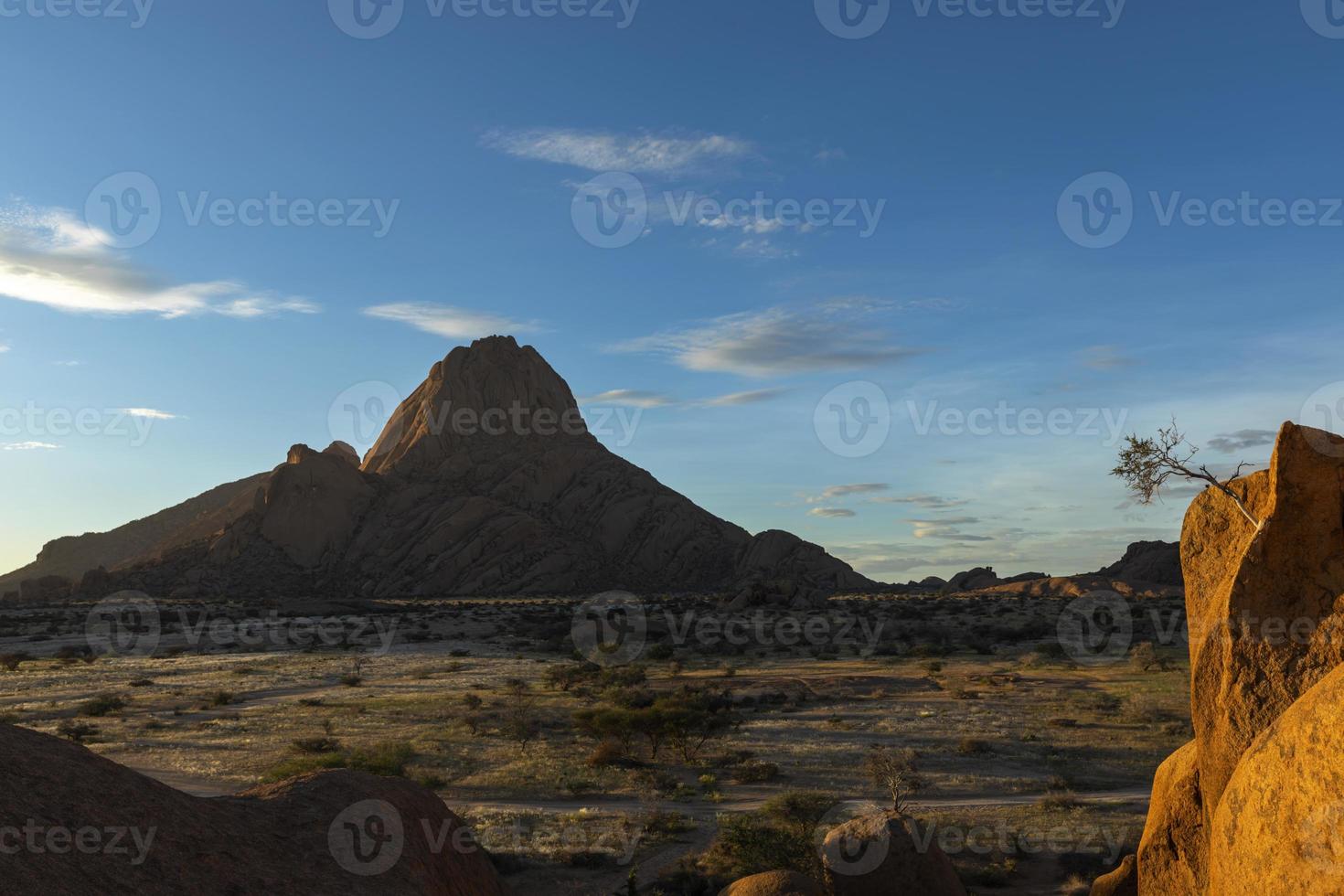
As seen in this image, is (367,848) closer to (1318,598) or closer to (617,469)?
(1318,598)

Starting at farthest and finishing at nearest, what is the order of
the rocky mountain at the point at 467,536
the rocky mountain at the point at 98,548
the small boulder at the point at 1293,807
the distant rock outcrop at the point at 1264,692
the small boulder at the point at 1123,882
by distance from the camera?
the rocky mountain at the point at 98,548
the rocky mountain at the point at 467,536
the small boulder at the point at 1123,882
the distant rock outcrop at the point at 1264,692
the small boulder at the point at 1293,807

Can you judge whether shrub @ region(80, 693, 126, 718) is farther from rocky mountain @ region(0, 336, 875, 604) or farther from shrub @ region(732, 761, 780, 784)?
rocky mountain @ region(0, 336, 875, 604)

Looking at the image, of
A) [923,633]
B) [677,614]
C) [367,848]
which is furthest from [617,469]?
[367,848]

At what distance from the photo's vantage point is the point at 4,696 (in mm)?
35094

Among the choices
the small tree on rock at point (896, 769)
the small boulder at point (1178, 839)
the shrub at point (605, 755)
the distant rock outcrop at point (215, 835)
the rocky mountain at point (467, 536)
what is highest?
the rocky mountain at point (467, 536)

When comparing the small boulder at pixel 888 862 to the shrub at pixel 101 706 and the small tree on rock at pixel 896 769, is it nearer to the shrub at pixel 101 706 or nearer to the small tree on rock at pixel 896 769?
the small tree on rock at pixel 896 769

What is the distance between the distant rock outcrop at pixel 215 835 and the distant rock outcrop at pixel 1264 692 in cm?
756

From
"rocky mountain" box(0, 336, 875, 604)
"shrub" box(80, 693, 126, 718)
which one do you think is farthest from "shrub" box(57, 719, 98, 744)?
"rocky mountain" box(0, 336, 875, 604)

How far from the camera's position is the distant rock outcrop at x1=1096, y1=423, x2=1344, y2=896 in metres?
6.39

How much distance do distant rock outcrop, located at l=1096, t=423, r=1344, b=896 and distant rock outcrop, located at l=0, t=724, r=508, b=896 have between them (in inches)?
298

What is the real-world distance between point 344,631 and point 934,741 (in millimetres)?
52678

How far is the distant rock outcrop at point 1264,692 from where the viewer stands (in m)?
6.39

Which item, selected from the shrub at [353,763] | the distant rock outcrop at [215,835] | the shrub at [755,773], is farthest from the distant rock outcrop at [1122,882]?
the shrub at [353,763]

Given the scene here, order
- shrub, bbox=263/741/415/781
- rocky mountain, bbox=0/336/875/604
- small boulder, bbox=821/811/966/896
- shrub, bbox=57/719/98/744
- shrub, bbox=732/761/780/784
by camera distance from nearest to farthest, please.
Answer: small boulder, bbox=821/811/966/896, shrub, bbox=263/741/415/781, shrub, bbox=732/761/780/784, shrub, bbox=57/719/98/744, rocky mountain, bbox=0/336/875/604
